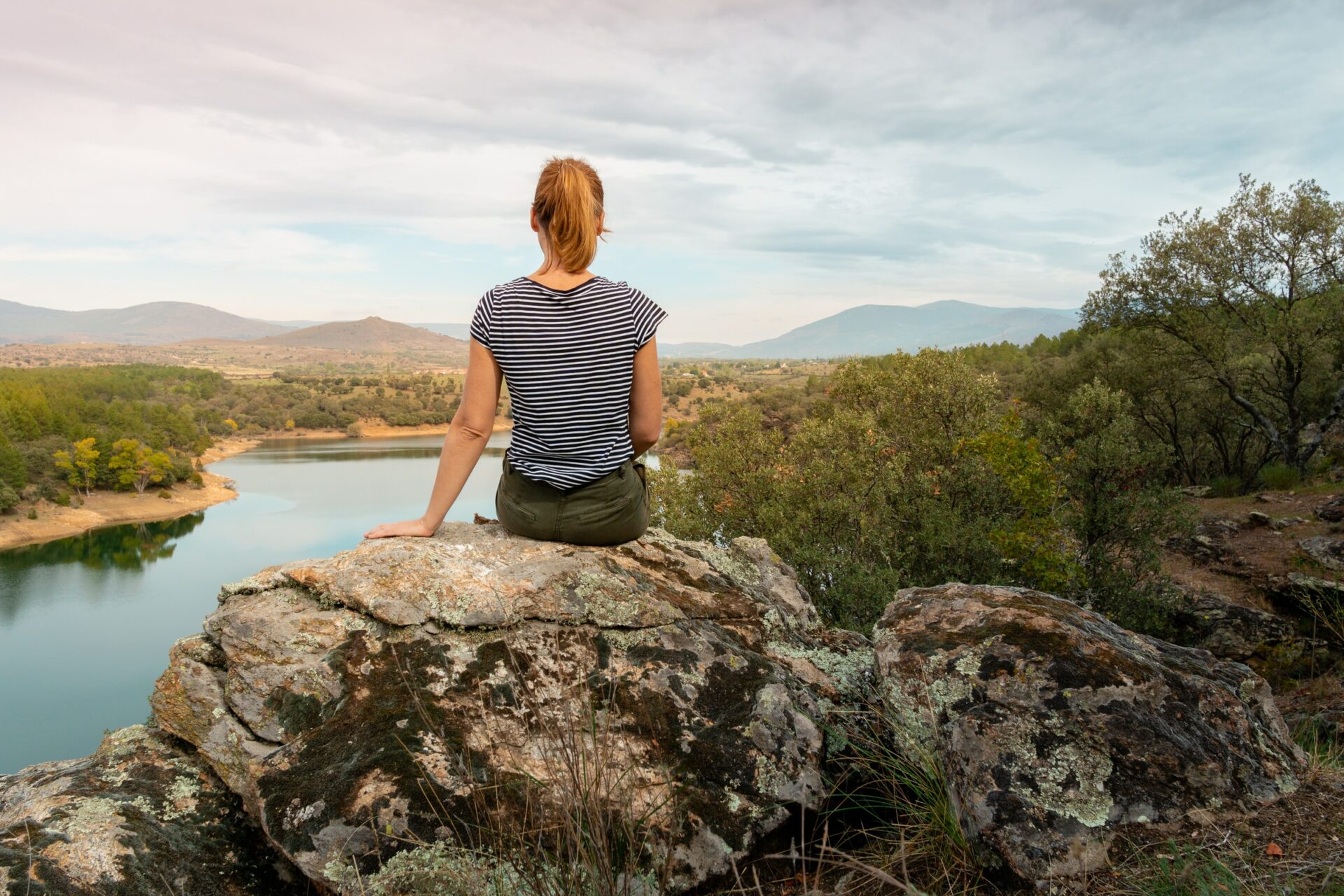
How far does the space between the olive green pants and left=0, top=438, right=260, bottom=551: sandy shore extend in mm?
66866

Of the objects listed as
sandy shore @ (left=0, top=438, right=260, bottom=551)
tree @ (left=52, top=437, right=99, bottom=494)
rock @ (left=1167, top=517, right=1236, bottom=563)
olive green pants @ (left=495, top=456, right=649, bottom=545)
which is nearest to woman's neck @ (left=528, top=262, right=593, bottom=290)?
olive green pants @ (left=495, top=456, right=649, bottom=545)

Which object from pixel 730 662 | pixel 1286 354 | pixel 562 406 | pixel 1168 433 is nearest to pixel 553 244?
pixel 562 406

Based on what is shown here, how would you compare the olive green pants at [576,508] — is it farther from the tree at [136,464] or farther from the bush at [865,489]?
the tree at [136,464]

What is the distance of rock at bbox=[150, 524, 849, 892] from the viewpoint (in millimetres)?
2508

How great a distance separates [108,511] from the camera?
62625 millimetres

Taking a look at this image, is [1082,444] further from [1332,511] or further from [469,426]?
[469,426]

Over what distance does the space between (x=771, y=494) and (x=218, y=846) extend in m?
12.5

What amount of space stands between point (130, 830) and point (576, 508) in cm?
197

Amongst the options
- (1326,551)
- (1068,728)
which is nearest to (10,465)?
(1068,728)

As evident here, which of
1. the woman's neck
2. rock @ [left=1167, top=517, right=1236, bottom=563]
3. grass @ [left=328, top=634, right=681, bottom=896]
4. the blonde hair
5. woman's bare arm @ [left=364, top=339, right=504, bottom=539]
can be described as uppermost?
the blonde hair

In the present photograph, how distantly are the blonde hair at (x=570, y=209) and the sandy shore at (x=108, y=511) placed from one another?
221 feet

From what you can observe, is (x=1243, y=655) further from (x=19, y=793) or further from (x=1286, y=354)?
(x=1286, y=354)

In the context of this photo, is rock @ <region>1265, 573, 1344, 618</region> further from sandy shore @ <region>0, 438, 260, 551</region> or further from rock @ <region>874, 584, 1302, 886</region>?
sandy shore @ <region>0, 438, 260, 551</region>

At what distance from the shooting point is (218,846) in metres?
2.64
